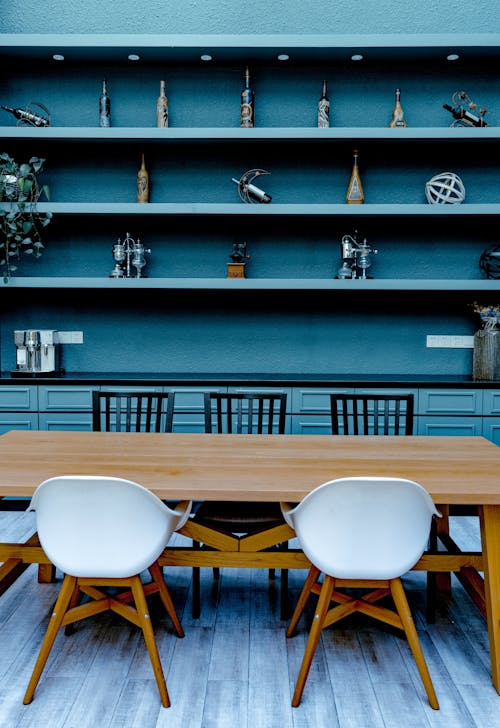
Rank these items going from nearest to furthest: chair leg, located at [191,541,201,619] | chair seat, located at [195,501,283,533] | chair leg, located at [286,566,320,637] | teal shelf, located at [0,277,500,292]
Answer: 1. chair leg, located at [286,566,320,637]
2. chair seat, located at [195,501,283,533]
3. chair leg, located at [191,541,201,619]
4. teal shelf, located at [0,277,500,292]

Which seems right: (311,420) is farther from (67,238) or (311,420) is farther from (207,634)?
(67,238)

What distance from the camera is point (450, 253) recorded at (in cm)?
395

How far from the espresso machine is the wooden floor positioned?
169 cm

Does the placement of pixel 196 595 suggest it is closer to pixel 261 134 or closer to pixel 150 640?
pixel 150 640

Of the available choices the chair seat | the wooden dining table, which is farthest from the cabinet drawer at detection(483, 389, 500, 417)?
the chair seat

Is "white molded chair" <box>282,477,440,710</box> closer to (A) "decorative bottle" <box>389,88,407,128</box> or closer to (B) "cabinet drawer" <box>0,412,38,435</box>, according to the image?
(B) "cabinet drawer" <box>0,412,38,435</box>

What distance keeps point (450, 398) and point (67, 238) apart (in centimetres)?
281

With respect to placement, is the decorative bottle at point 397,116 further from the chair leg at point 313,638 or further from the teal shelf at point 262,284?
the chair leg at point 313,638

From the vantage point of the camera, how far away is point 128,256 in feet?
12.6

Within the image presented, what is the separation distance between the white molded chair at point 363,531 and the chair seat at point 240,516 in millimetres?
424

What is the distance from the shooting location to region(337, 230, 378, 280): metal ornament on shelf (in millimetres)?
3768

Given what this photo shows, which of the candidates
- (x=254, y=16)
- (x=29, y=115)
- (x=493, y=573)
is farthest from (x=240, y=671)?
(x=254, y=16)

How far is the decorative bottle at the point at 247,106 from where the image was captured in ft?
12.0

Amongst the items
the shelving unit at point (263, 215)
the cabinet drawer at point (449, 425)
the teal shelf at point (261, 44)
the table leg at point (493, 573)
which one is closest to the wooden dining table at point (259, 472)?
the table leg at point (493, 573)
